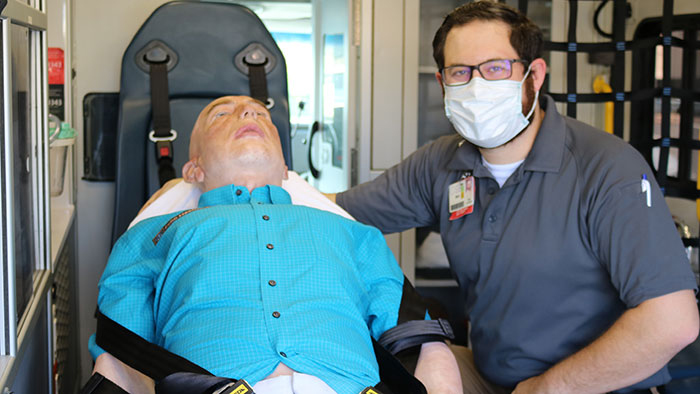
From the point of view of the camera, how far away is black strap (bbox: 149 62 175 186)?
2670 millimetres

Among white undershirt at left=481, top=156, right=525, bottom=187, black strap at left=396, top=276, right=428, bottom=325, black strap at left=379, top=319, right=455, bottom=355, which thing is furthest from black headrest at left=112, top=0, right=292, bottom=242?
black strap at left=379, top=319, right=455, bottom=355

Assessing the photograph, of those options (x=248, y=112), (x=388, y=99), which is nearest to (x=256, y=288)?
(x=248, y=112)

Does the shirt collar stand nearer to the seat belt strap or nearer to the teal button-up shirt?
the teal button-up shirt

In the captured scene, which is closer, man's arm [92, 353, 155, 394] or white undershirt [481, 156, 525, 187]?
man's arm [92, 353, 155, 394]

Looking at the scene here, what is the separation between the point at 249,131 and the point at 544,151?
85 centimetres

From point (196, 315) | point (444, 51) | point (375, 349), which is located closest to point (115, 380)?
point (196, 315)

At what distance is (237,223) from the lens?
183 cm

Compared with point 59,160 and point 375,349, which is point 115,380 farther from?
point 59,160

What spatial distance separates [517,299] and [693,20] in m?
1.78

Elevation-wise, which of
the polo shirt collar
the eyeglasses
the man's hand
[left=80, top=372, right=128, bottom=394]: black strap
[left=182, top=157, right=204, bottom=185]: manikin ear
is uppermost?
the eyeglasses

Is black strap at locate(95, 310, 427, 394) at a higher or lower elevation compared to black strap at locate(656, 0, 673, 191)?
lower

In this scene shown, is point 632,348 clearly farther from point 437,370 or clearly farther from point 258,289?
point 258,289

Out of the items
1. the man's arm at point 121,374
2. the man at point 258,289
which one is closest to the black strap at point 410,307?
the man at point 258,289

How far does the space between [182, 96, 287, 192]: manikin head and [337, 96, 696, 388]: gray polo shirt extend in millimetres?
574
